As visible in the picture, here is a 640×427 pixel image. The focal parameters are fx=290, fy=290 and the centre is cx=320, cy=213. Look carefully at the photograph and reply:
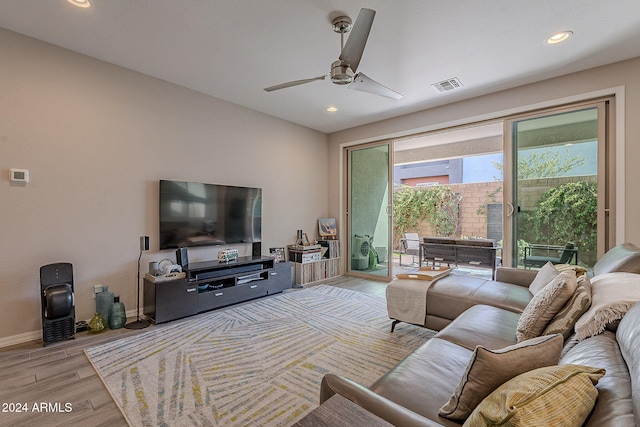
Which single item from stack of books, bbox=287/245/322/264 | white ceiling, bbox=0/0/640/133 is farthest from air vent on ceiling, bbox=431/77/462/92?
stack of books, bbox=287/245/322/264

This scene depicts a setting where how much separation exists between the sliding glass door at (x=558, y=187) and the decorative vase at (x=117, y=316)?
4.55 metres

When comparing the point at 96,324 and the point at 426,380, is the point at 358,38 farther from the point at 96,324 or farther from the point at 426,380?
the point at 96,324

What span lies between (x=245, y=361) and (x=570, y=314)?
7.02 feet

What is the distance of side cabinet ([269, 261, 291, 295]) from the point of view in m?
4.10

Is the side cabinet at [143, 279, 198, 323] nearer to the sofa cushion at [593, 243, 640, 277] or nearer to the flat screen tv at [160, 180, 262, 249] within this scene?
the flat screen tv at [160, 180, 262, 249]

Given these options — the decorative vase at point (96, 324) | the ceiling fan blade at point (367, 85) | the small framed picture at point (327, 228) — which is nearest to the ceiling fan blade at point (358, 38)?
the ceiling fan blade at point (367, 85)

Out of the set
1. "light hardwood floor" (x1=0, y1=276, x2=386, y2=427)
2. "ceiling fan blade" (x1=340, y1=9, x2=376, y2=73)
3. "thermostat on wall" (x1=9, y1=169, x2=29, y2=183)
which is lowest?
"light hardwood floor" (x1=0, y1=276, x2=386, y2=427)

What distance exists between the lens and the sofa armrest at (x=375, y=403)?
85cm

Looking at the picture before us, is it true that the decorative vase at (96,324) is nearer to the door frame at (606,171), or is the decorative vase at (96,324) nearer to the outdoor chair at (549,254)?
the outdoor chair at (549,254)

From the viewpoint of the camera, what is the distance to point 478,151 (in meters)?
6.66

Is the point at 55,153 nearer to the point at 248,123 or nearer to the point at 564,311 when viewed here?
the point at 248,123

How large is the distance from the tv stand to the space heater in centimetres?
165

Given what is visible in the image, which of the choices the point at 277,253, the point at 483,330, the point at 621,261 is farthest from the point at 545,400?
the point at 277,253

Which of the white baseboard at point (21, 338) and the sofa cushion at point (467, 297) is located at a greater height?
the sofa cushion at point (467, 297)
